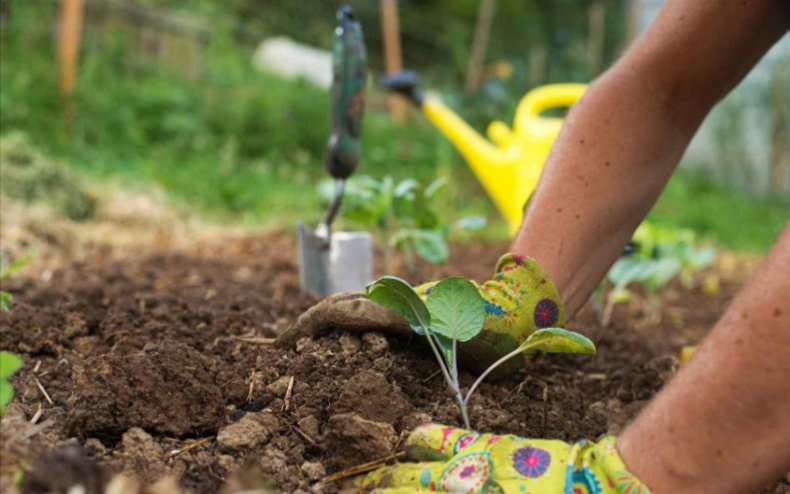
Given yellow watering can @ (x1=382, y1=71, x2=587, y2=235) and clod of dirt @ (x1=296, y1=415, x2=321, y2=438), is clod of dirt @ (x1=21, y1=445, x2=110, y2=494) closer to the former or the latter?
clod of dirt @ (x1=296, y1=415, x2=321, y2=438)

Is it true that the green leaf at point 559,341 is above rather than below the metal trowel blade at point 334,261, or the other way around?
above

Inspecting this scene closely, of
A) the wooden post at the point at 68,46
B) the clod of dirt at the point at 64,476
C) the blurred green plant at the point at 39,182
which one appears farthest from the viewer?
the wooden post at the point at 68,46

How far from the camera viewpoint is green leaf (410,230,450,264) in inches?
84.9

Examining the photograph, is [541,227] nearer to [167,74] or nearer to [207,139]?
[207,139]

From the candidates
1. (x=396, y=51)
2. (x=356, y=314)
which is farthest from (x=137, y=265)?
(x=396, y=51)

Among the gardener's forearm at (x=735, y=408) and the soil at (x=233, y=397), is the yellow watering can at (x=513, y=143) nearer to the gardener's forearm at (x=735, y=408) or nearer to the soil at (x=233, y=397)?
the soil at (x=233, y=397)

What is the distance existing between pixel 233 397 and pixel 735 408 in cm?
66

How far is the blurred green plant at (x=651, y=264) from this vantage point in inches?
90.8

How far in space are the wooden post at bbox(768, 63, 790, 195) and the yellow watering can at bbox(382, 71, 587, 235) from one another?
217 inches

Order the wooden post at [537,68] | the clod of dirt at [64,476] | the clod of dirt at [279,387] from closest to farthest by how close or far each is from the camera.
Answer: the clod of dirt at [64,476] → the clod of dirt at [279,387] → the wooden post at [537,68]

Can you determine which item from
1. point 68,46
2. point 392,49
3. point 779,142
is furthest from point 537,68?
point 68,46

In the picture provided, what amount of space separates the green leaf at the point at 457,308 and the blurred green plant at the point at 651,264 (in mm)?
1051

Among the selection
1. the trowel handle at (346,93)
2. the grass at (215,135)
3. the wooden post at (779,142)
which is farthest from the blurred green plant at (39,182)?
the wooden post at (779,142)

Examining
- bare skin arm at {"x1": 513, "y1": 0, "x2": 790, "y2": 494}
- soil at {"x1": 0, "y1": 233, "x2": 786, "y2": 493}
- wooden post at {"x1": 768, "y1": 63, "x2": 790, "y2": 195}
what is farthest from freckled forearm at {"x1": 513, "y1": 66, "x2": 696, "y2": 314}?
wooden post at {"x1": 768, "y1": 63, "x2": 790, "y2": 195}
